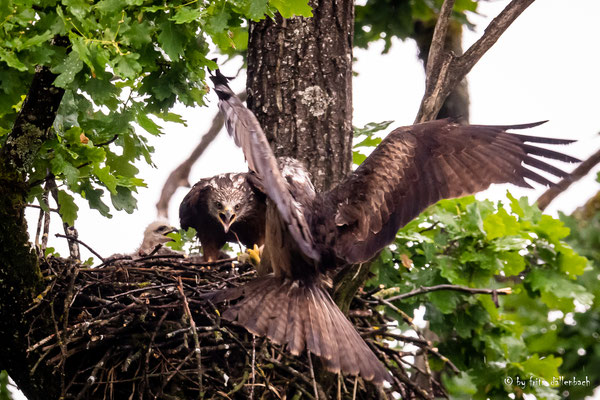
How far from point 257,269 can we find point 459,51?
12.9ft

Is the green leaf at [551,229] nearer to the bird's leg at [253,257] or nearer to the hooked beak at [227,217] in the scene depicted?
the bird's leg at [253,257]

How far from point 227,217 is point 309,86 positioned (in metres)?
1.07

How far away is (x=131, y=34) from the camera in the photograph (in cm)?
367

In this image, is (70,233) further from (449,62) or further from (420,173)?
(449,62)

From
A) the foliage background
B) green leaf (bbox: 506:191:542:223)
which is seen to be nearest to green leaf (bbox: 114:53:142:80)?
the foliage background

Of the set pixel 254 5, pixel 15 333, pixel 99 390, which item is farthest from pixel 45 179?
pixel 254 5

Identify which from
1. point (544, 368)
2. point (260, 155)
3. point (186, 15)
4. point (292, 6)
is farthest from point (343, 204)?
point (544, 368)

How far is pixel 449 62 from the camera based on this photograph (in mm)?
4504

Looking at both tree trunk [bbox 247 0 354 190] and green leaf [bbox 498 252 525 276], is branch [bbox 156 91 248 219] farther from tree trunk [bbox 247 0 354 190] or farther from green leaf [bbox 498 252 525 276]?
green leaf [bbox 498 252 525 276]

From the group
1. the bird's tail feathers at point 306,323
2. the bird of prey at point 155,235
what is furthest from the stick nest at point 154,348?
the bird of prey at point 155,235

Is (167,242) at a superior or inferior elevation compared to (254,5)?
inferior

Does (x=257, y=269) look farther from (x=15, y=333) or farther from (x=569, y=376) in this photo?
(x=569, y=376)

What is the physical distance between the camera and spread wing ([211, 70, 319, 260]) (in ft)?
11.5

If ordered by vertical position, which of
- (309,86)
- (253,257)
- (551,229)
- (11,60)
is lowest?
(551,229)
